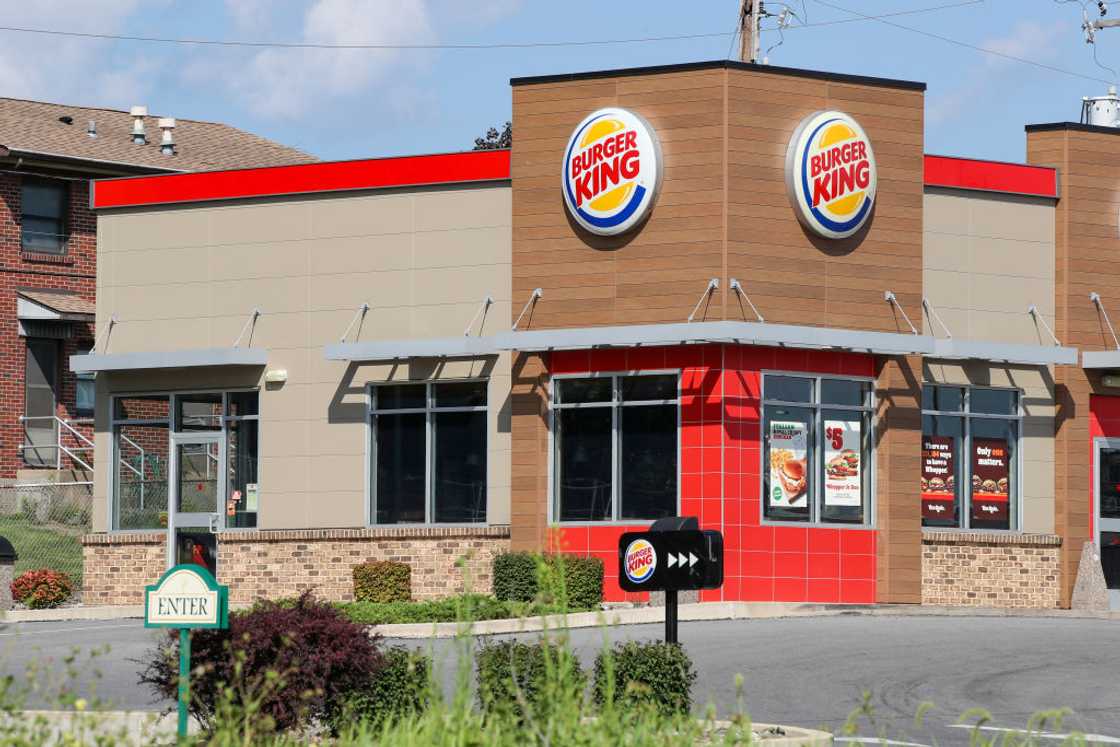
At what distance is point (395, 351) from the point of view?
28828 millimetres

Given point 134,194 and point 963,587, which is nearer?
point 963,587

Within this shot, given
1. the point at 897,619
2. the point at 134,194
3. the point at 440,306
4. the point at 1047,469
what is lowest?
the point at 897,619

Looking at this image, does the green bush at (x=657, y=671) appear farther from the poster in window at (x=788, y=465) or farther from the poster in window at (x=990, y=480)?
the poster in window at (x=990, y=480)

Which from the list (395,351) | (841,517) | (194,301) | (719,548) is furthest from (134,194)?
(719,548)

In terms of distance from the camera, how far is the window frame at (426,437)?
94.9 ft

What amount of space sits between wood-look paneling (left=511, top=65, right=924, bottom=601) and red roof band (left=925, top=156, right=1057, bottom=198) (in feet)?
2.02

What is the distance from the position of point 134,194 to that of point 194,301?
236cm

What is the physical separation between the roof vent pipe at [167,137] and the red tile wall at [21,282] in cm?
374

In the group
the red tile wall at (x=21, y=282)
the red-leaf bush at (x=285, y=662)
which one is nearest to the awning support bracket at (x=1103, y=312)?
the red-leaf bush at (x=285, y=662)

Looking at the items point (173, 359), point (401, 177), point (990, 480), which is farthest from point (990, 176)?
point (173, 359)

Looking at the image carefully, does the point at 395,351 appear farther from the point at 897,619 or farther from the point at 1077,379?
the point at 1077,379

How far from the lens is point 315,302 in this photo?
30172 millimetres

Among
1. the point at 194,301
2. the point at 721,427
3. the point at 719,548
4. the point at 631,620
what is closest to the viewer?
the point at 719,548

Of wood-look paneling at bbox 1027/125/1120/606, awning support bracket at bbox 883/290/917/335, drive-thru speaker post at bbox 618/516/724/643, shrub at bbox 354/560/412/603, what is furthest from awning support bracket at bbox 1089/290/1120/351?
drive-thru speaker post at bbox 618/516/724/643
